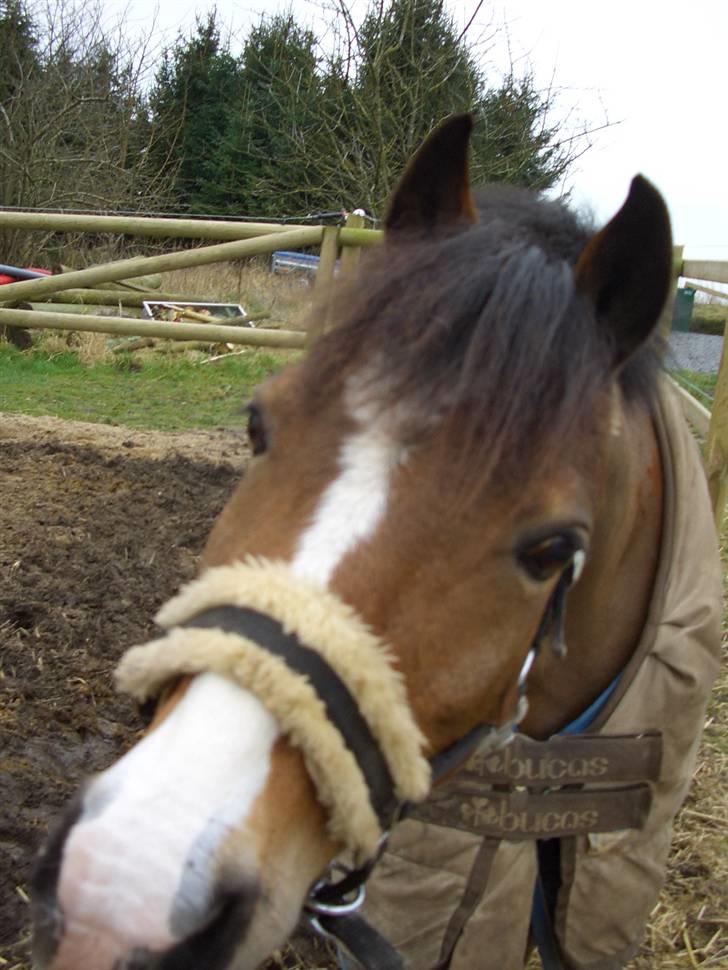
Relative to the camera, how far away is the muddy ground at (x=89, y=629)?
2416 millimetres

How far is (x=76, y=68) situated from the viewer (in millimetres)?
15188

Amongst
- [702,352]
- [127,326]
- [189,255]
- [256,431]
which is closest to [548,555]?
[256,431]

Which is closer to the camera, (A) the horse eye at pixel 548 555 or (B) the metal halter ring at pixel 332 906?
(A) the horse eye at pixel 548 555

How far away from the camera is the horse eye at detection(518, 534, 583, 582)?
4.04 ft

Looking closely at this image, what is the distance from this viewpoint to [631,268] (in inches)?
55.6

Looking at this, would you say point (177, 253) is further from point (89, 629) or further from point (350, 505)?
point (350, 505)

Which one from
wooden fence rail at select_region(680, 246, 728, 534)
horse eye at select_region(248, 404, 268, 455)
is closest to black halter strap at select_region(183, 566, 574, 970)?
horse eye at select_region(248, 404, 268, 455)

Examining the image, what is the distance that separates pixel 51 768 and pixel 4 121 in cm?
1452

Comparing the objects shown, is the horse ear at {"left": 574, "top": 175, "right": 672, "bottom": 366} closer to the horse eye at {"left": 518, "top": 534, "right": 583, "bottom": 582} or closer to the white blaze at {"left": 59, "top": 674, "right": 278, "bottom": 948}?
the horse eye at {"left": 518, "top": 534, "right": 583, "bottom": 582}

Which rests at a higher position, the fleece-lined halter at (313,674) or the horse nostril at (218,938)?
the fleece-lined halter at (313,674)

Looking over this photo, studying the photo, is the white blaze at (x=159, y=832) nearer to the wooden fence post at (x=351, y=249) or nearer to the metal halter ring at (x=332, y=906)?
the metal halter ring at (x=332, y=906)

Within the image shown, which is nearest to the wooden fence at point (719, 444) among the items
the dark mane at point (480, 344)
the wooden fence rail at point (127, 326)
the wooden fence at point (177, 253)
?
the dark mane at point (480, 344)

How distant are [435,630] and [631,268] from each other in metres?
0.73

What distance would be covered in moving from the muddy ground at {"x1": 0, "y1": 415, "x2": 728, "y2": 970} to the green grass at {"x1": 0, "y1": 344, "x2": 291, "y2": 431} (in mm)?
986
